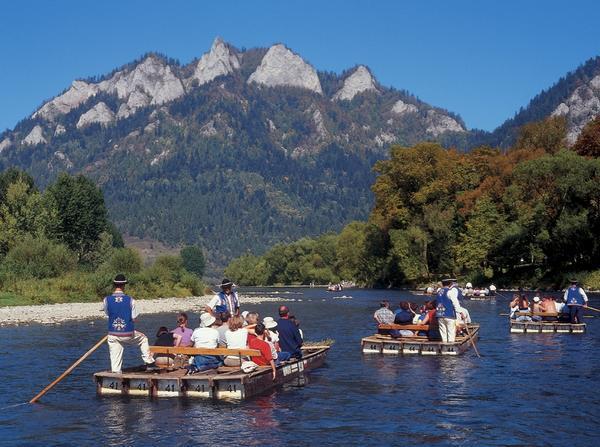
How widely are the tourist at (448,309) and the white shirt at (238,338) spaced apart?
35.6 feet

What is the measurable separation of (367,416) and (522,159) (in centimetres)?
9378

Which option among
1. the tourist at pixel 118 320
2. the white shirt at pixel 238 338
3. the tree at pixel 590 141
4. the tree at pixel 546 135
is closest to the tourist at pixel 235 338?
the white shirt at pixel 238 338

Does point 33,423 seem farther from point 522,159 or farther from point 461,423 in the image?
point 522,159

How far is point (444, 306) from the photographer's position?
32.0 metres

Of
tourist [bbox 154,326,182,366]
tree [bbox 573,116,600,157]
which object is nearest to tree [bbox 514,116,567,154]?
tree [bbox 573,116,600,157]

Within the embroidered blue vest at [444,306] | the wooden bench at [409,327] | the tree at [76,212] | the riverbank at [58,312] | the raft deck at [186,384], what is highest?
the tree at [76,212]

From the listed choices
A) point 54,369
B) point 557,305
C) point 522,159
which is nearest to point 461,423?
point 54,369

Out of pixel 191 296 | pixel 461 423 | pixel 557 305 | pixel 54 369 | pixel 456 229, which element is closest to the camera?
pixel 461 423

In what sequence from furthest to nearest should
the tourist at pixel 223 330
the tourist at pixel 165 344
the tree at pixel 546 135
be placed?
1. the tree at pixel 546 135
2. the tourist at pixel 223 330
3. the tourist at pixel 165 344

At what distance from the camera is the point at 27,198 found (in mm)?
104000

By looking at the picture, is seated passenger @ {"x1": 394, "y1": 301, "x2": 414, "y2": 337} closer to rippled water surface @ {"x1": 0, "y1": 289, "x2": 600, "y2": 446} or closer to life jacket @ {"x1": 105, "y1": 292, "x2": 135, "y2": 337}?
rippled water surface @ {"x1": 0, "y1": 289, "x2": 600, "y2": 446}

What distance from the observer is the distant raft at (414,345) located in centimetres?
3231

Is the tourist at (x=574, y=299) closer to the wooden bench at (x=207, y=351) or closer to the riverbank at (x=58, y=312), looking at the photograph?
the wooden bench at (x=207, y=351)

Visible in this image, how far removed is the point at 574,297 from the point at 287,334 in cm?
2096
